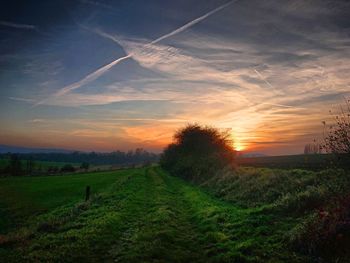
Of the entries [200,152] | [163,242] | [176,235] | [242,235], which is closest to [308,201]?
[242,235]

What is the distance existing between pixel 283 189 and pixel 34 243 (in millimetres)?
15849

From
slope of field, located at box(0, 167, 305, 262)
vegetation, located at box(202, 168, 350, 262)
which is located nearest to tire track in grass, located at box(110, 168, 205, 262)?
slope of field, located at box(0, 167, 305, 262)

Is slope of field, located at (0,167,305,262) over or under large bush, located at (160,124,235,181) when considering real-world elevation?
under

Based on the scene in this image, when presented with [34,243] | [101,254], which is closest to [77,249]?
[101,254]

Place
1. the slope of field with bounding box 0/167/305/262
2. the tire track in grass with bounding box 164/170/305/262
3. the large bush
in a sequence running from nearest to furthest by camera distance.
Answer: the tire track in grass with bounding box 164/170/305/262, the slope of field with bounding box 0/167/305/262, the large bush

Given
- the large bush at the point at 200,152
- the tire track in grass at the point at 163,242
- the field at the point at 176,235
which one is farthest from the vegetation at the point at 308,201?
the large bush at the point at 200,152

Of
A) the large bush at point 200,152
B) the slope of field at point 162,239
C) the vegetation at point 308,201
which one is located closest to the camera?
the vegetation at point 308,201

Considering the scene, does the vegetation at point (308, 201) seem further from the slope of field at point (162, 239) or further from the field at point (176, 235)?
the slope of field at point (162, 239)

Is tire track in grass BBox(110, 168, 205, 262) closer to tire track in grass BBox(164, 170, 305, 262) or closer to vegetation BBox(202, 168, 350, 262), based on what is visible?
tire track in grass BBox(164, 170, 305, 262)

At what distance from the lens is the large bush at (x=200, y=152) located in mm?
53438

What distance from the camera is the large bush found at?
175 ft

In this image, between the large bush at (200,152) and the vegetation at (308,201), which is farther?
the large bush at (200,152)

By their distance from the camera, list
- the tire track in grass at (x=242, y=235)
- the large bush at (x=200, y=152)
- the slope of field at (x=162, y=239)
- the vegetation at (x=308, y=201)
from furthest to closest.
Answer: the large bush at (x=200, y=152), the slope of field at (x=162, y=239), the tire track in grass at (x=242, y=235), the vegetation at (x=308, y=201)

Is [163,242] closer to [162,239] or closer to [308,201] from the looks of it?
[162,239]
